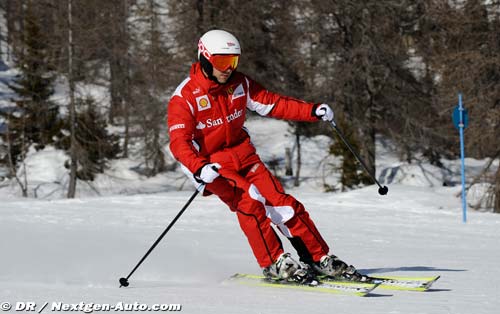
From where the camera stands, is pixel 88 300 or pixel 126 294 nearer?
pixel 88 300

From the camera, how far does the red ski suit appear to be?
193 inches

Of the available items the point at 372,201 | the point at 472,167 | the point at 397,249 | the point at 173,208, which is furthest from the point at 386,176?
the point at 397,249

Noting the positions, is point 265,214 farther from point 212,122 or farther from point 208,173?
point 212,122

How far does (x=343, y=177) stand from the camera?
22.9m

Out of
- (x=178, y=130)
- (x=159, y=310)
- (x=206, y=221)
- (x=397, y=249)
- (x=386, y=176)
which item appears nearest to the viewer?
(x=159, y=310)

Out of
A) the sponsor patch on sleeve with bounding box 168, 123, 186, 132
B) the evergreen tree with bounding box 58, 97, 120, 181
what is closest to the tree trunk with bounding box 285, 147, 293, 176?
the evergreen tree with bounding box 58, 97, 120, 181

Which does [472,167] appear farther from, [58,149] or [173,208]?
[173,208]

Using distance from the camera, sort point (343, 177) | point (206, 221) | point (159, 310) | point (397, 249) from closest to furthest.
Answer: point (159, 310) < point (397, 249) < point (206, 221) < point (343, 177)

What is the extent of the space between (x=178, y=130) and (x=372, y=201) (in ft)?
30.0

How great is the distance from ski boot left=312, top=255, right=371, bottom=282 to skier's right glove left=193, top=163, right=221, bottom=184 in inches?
39.6

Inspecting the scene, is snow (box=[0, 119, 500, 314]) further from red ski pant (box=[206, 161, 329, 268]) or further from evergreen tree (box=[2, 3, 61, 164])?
evergreen tree (box=[2, 3, 61, 164])

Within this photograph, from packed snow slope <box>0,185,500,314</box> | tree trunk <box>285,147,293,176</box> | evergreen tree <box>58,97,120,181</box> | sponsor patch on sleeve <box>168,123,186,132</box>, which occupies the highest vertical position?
sponsor patch on sleeve <box>168,123,186,132</box>

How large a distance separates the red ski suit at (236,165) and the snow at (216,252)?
0.48m

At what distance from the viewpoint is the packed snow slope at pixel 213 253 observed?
4047 mm
